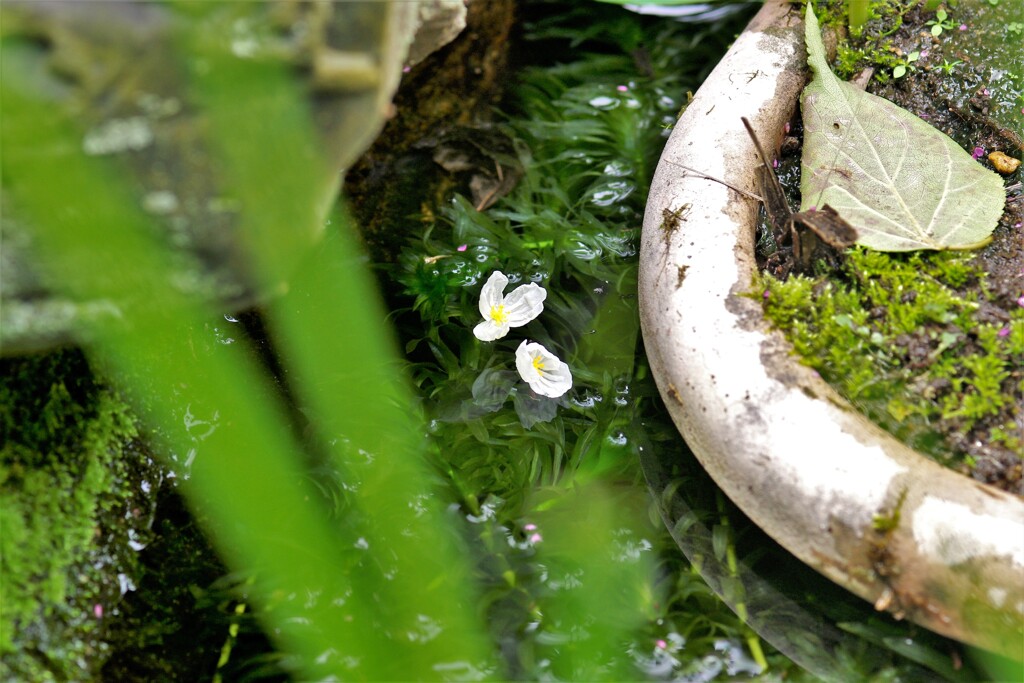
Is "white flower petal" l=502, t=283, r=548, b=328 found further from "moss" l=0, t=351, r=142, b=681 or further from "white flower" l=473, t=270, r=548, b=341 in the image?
"moss" l=0, t=351, r=142, b=681

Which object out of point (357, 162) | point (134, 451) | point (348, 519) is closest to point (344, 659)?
point (348, 519)

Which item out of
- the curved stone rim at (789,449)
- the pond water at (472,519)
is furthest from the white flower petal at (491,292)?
the curved stone rim at (789,449)

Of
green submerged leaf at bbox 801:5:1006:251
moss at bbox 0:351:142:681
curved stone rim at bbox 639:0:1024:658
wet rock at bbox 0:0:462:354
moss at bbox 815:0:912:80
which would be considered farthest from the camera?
moss at bbox 815:0:912:80

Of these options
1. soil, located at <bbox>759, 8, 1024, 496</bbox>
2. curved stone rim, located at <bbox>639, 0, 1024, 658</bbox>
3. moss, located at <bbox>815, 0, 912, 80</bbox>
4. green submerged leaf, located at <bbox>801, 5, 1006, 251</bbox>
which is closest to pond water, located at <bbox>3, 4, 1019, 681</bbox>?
curved stone rim, located at <bbox>639, 0, 1024, 658</bbox>

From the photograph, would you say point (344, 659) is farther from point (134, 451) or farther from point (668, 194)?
point (668, 194)

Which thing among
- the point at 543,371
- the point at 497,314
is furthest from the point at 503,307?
the point at 543,371

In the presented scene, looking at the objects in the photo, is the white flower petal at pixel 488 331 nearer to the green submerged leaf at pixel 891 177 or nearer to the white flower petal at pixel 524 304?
the white flower petal at pixel 524 304
